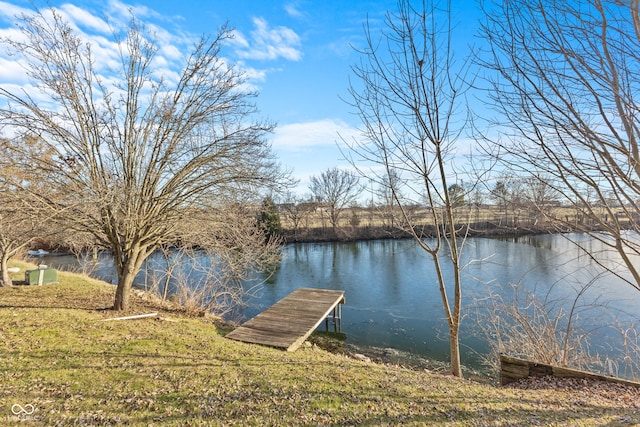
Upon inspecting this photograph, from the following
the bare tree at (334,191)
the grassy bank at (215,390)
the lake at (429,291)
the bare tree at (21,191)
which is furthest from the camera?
the bare tree at (334,191)

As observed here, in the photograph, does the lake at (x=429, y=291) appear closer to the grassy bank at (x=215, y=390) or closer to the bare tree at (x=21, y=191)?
the grassy bank at (x=215, y=390)

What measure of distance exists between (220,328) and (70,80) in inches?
227

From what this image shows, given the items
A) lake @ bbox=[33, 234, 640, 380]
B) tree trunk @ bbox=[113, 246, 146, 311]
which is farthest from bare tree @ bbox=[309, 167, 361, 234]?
tree trunk @ bbox=[113, 246, 146, 311]

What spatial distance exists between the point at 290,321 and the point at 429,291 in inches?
310

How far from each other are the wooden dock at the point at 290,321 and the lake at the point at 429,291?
1.39 m

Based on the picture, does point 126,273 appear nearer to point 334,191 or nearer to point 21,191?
point 21,191

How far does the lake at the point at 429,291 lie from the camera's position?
29.3ft

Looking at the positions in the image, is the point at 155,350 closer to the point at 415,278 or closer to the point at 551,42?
the point at 551,42

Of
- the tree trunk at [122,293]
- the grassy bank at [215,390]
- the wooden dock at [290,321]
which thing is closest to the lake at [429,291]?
the wooden dock at [290,321]

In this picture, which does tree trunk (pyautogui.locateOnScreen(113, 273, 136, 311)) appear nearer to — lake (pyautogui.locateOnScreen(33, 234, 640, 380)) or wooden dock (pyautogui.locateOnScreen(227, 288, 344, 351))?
wooden dock (pyautogui.locateOnScreen(227, 288, 344, 351))

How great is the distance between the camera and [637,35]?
2367mm

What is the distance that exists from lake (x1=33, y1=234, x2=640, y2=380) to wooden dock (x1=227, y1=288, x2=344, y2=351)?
4.55 feet

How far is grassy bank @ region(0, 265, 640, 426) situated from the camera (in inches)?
130

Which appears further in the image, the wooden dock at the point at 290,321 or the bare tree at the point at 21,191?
the wooden dock at the point at 290,321
